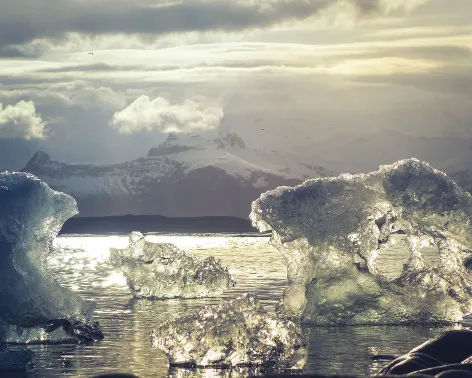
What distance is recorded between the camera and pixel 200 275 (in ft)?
175

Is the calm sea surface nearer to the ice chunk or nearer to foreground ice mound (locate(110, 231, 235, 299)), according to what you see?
the ice chunk

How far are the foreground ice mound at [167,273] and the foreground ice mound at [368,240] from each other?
10.9 meters

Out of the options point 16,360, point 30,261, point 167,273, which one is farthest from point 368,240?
point 16,360

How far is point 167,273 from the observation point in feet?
175

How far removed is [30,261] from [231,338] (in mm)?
10035

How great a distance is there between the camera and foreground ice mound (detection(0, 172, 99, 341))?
121ft

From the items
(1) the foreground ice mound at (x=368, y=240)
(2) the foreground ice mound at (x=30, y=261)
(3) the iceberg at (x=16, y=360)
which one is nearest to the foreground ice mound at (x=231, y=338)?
(3) the iceberg at (x=16, y=360)

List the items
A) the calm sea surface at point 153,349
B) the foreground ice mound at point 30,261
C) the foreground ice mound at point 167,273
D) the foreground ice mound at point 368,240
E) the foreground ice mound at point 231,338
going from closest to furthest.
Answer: the calm sea surface at point 153,349 < the foreground ice mound at point 231,338 < the foreground ice mound at point 30,261 < the foreground ice mound at point 368,240 < the foreground ice mound at point 167,273

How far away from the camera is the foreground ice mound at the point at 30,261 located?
3678 centimetres

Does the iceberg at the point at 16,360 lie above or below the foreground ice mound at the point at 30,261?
below

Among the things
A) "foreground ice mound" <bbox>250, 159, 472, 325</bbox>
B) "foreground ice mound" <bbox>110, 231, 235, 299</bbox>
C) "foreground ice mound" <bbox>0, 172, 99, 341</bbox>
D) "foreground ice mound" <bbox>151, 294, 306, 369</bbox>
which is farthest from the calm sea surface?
"foreground ice mound" <bbox>250, 159, 472, 325</bbox>

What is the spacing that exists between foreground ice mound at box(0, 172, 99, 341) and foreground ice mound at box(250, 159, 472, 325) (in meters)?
7.94

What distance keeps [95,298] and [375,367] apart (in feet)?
87.9

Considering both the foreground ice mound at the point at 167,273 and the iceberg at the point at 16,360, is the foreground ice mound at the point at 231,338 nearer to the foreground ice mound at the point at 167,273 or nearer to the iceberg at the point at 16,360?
the iceberg at the point at 16,360
